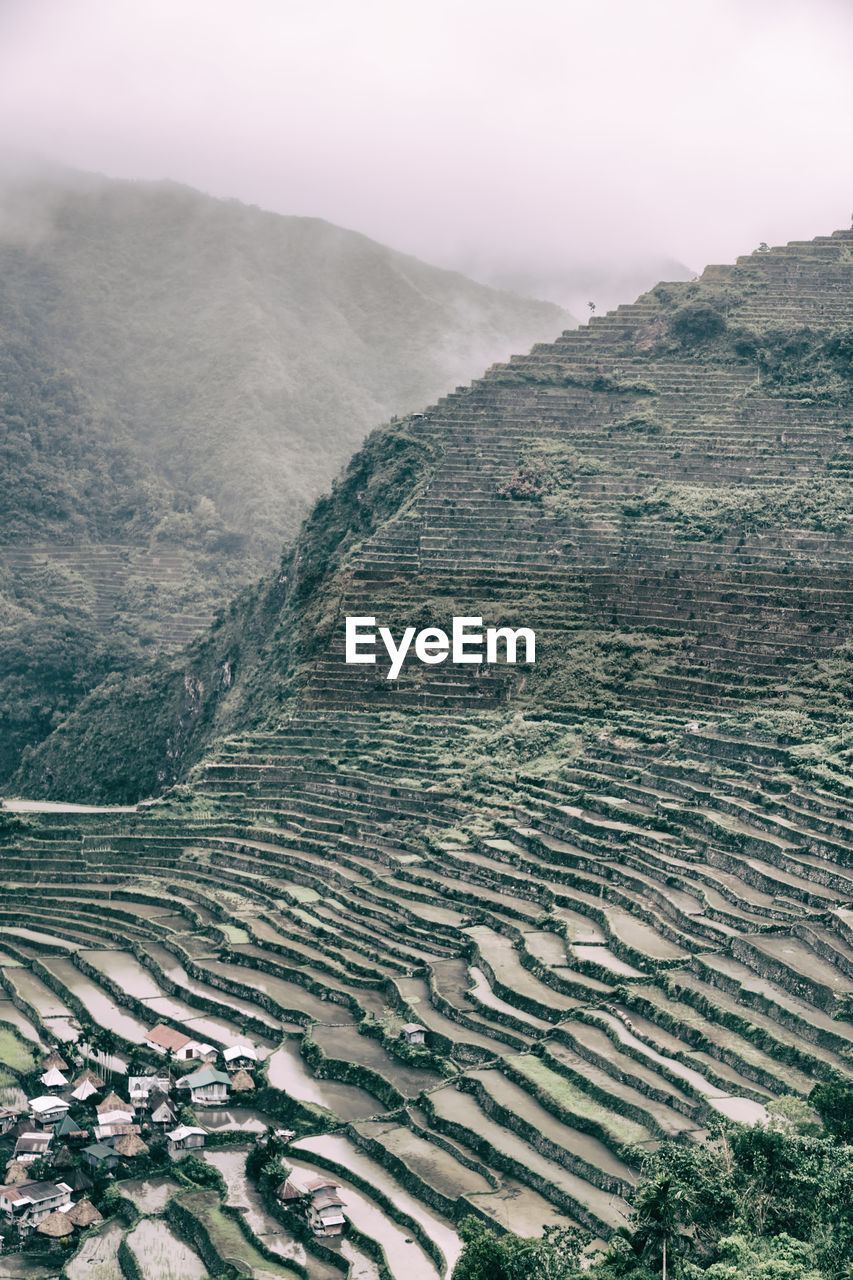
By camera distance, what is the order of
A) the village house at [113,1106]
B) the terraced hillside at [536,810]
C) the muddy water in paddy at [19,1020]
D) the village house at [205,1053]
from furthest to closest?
the muddy water in paddy at [19,1020] → the village house at [205,1053] → the village house at [113,1106] → the terraced hillside at [536,810]

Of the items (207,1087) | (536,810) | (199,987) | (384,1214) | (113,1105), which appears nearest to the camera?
(384,1214)

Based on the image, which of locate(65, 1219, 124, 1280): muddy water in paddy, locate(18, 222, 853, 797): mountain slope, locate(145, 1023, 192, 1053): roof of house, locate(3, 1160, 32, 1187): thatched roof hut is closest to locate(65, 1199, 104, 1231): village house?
locate(65, 1219, 124, 1280): muddy water in paddy

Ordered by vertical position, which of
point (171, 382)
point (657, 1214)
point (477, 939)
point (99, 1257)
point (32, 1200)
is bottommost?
point (99, 1257)

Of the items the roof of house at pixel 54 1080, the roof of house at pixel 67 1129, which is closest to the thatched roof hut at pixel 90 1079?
the roof of house at pixel 54 1080

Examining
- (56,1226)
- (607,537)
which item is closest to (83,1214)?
(56,1226)

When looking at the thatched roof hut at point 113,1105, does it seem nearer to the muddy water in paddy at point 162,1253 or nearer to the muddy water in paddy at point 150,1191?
the muddy water in paddy at point 150,1191

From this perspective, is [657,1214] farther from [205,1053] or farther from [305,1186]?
[205,1053]
